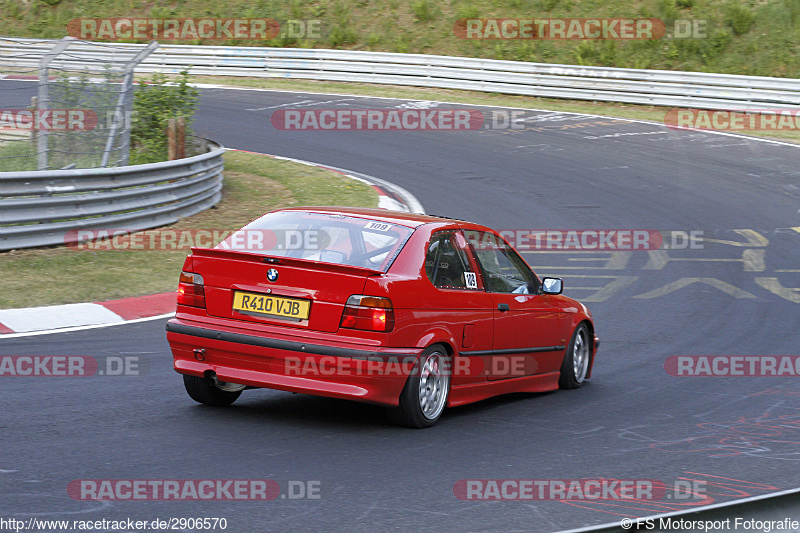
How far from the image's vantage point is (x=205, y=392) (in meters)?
6.90

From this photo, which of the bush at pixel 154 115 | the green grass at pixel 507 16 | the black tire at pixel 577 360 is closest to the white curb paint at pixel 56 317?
the black tire at pixel 577 360

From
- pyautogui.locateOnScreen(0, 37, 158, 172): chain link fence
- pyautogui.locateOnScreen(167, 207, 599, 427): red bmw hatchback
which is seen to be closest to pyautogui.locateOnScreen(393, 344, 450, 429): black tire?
pyautogui.locateOnScreen(167, 207, 599, 427): red bmw hatchback

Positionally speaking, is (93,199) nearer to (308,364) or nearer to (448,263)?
(448,263)

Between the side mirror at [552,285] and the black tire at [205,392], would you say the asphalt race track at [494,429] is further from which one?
the side mirror at [552,285]

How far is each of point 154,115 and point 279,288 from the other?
35.7 feet

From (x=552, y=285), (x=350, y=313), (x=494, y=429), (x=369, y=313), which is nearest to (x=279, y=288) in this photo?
(x=350, y=313)

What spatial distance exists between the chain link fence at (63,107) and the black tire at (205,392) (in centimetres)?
669

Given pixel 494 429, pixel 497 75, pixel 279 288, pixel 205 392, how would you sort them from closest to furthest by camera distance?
1. pixel 279 288
2. pixel 494 429
3. pixel 205 392
4. pixel 497 75

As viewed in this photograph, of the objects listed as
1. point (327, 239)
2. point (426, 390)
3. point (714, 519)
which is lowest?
point (426, 390)

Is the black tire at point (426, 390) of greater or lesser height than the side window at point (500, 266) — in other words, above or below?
below

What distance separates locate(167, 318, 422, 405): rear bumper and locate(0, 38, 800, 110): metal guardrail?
22987 mm

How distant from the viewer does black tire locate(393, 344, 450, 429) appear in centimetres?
639

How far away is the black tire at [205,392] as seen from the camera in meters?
6.88

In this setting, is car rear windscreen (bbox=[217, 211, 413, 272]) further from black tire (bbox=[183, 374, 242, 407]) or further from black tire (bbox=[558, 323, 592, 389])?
black tire (bbox=[558, 323, 592, 389])
